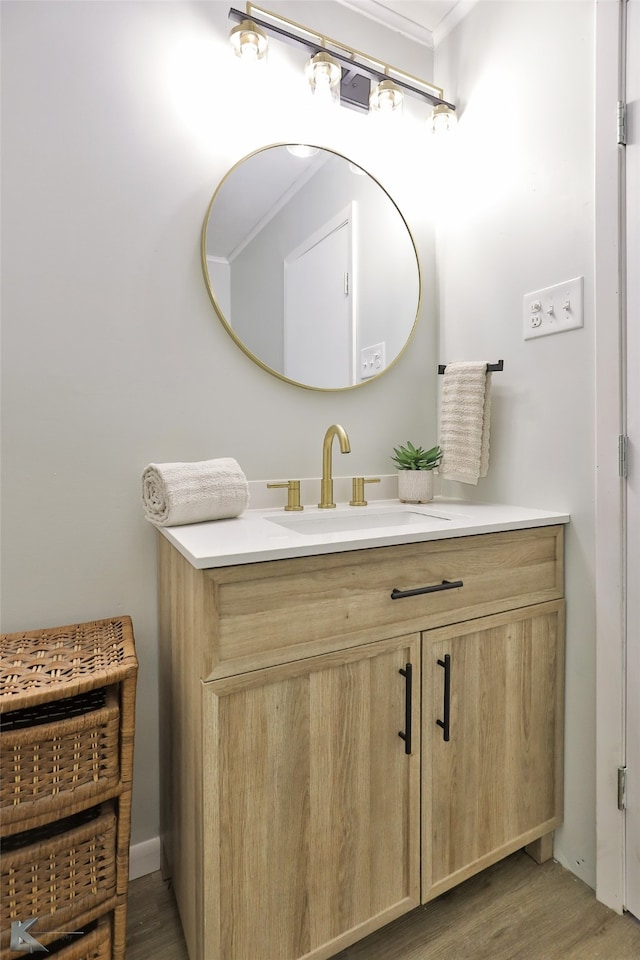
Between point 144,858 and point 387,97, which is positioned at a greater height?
point 387,97

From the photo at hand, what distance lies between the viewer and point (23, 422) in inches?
46.1

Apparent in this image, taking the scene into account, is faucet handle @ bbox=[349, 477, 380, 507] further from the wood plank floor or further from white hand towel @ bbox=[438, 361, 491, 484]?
the wood plank floor

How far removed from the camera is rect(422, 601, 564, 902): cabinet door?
111cm

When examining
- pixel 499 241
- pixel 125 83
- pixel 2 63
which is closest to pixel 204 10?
pixel 125 83

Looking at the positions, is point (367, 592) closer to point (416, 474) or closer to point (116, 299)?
point (416, 474)

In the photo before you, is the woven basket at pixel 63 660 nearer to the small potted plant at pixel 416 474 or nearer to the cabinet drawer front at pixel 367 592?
the cabinet drawer front at pixel 367 592

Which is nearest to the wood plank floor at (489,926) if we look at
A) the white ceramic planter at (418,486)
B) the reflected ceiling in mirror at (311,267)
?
the white ceramic planter at (418,486)

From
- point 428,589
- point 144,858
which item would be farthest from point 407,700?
point 144,858

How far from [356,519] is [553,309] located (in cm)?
74

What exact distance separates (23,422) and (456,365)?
1159 mm

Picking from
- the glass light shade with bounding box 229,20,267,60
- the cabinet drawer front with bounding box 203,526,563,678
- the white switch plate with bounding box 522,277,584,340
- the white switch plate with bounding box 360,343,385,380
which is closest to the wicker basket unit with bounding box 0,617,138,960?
the cabinet drawer front with bounding box 203,526,563,678

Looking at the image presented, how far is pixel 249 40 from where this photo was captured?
127cm

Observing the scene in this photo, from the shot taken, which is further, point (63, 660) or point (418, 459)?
point (418, 459)

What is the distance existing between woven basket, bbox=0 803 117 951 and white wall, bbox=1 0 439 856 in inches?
13.8
